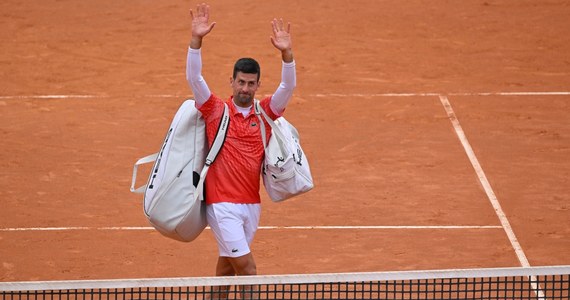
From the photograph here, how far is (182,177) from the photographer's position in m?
8.09

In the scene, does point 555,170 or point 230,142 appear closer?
point 230,142

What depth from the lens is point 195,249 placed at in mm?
11148

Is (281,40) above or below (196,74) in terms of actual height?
above

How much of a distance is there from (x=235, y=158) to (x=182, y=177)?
403 millimetres

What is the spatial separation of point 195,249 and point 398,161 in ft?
11.2

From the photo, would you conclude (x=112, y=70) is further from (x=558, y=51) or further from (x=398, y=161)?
(x=558, y=51)

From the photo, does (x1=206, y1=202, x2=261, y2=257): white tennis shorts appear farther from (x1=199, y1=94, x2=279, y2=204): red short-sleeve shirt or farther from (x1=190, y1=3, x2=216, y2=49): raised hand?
(x1=190, y1=3, x2=216, y2=49): raised hand

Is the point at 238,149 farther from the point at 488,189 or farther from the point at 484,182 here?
the point at 484,182

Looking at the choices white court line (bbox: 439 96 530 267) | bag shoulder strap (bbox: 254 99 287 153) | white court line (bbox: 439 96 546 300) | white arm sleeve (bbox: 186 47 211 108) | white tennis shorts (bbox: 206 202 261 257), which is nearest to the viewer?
white arm sleeve (bbox: 186 47 211 108)

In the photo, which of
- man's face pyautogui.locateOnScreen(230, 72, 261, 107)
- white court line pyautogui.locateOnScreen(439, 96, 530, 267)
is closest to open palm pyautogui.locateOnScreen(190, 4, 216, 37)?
man's face pyautogui.locateOnScreen(230, 72, 261, 107)

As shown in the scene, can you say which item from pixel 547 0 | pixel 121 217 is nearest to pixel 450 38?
pixel 547 0

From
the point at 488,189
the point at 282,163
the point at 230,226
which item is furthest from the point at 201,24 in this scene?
the point at 488,189

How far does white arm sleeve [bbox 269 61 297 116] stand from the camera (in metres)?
8.16

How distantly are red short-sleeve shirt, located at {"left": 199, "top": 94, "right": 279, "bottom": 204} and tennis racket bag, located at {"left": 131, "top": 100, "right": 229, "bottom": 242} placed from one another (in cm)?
7
